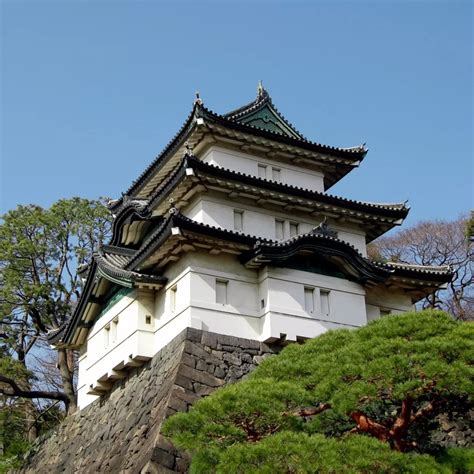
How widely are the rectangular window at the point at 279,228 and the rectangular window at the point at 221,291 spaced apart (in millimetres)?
2685

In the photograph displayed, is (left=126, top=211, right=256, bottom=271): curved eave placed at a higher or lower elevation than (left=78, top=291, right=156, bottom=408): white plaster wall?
higher

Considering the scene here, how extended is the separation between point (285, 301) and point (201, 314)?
2.02m

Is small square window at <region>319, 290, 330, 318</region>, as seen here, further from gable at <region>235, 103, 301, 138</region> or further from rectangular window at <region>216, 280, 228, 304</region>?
gable at <region>235, 103, 301, 138</region>

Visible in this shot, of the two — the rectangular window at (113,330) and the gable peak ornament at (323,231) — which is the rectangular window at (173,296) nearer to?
the rectangular window at (113,330)

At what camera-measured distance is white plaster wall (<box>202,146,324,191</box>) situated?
66.1ft

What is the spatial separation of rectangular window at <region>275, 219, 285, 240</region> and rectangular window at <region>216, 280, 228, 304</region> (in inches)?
106

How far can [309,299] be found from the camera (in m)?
17.6

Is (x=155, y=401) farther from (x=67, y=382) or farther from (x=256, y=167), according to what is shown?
(x=67, y=382)

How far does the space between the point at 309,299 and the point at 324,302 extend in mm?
424

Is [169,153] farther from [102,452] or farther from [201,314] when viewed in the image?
[102,452]

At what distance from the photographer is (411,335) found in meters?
11.9

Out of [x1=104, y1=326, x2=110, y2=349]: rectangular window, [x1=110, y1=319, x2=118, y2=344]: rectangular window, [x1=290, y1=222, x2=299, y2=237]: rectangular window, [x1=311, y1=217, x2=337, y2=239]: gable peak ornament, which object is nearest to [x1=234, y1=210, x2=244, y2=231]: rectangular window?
[x1=290, y1=222, x2=299, y2=237]: rectangular window

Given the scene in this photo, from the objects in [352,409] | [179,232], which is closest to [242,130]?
[179,232]

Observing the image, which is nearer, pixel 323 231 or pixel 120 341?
pixel 323 231
